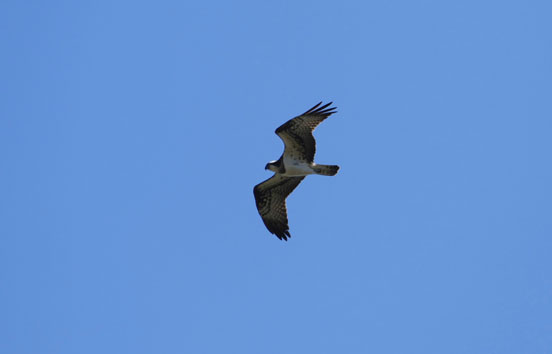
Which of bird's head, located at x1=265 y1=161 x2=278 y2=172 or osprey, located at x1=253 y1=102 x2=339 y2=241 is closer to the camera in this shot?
osprey, located at x1=253 y1=102 x2=339 y2=241

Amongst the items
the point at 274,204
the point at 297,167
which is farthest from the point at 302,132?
the point at 274,204

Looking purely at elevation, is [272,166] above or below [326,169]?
above

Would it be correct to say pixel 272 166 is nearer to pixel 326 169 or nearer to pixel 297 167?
pixel 297 167

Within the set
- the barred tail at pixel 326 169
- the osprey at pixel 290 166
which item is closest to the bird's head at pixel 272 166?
the osprey at pixel 290 166

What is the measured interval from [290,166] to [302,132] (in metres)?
0.90

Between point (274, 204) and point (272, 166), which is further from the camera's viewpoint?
point (274, 204)

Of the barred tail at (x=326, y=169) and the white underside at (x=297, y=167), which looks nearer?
the barred tail at (x=326, y=169)

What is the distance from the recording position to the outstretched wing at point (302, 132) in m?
18.2

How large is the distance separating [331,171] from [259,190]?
252 cm

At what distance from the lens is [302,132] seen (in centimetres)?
1830

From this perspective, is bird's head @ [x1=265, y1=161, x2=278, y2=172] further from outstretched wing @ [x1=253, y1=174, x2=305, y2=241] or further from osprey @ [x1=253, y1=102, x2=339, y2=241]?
outstretched wing @ [x1=253, y1=174, x2=305, y2=241]

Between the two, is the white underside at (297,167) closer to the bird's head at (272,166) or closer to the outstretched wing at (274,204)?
the bird's head at (272,166)

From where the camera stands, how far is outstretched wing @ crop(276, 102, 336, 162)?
1817 centimetres

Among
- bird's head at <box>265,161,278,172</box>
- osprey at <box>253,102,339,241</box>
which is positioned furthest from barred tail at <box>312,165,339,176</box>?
bird's head at <box>265,161,278,172</box>
